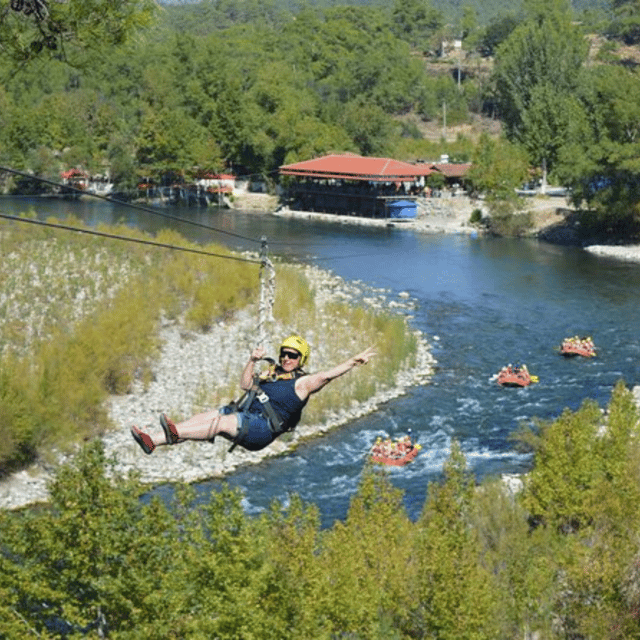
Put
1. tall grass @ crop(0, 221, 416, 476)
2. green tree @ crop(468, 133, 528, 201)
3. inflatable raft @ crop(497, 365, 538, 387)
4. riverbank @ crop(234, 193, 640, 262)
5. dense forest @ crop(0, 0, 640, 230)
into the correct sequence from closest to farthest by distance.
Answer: tall grass @ crop(0, 221, 416, 476)
inflatable raft @ crop(497, 365, 538, 387)
dense forest @ crop(0, 0, 640, 230)
riverbank @ crop(234, 193, 640, 262)
green tree @ crop(468, 133, 528, 201)

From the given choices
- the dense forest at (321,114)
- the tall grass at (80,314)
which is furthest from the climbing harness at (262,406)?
the dense forest at (321,114)

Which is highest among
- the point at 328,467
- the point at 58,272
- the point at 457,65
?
the point at 457,65

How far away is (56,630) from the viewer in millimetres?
16625

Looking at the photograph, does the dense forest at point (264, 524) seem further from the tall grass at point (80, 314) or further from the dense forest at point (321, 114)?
the dense forest at point (321, 114)

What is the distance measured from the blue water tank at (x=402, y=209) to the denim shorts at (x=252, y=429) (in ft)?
206

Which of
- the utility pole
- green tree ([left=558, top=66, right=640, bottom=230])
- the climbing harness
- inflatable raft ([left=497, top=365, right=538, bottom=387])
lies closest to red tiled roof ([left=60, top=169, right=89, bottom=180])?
the utility pole

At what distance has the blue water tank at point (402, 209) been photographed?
72.9m

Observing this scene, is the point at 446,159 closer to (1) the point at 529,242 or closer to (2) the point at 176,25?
(1) the point at 529,242

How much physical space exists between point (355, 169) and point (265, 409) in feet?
215

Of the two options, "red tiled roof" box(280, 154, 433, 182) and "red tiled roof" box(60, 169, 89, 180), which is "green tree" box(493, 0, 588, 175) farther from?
"red tiled roof" box(60, 169, 89, 180)

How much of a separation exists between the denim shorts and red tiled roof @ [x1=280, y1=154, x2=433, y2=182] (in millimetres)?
63413

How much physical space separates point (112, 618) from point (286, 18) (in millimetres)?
177508

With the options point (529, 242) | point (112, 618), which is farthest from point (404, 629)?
point (529, 242)

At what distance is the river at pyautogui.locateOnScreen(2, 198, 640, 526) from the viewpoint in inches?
1075
